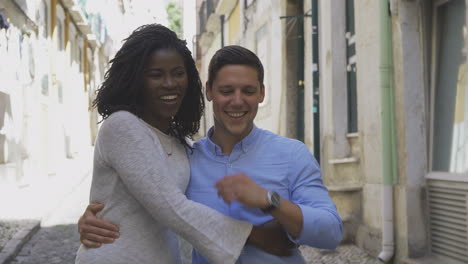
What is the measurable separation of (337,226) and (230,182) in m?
0.42

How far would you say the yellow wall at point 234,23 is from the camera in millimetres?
19227

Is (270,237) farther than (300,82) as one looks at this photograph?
No

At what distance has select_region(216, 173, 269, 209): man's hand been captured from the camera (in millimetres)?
1766

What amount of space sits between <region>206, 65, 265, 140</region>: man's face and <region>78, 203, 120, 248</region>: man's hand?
0.55 meters

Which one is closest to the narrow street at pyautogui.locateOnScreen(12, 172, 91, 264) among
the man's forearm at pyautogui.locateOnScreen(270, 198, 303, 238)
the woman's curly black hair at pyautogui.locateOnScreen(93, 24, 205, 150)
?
the woman's curly black hair at pyautogui.locateOnScreen(93, 24, 205, 150)

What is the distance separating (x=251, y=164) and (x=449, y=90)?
4.25 meters

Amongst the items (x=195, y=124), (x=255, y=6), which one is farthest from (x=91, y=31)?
(x=195, y=124)

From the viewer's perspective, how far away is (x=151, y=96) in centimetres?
220

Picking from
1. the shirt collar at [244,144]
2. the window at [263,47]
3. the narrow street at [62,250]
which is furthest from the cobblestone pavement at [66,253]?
the window at [263,47]

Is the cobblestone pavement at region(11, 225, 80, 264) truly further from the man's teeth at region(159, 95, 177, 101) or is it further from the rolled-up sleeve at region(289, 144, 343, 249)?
the rolled-up sleeve at region(289, 144, 343, 249)

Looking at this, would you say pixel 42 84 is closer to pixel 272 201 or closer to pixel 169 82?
pixel 169 82

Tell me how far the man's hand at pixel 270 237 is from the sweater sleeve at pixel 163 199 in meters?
0.05

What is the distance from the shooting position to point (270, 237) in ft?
6.45

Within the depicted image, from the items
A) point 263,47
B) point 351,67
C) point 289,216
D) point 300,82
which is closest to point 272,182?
point 289,216
